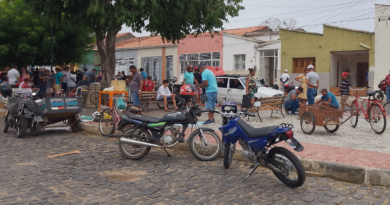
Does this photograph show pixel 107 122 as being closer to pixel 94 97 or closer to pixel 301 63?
pixel 94 97

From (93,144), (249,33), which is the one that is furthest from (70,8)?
(249,33)

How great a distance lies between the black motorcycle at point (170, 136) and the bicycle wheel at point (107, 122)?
8.98 feet

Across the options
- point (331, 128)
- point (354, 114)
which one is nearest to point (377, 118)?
point (354, 114)

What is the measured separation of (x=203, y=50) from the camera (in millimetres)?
32812

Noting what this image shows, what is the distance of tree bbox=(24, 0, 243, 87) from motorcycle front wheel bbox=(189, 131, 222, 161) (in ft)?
24.5

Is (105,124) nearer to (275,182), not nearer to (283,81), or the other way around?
(275,182)

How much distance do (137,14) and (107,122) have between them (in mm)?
5111

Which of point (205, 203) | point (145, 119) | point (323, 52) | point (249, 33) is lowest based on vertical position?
point (205, 203)

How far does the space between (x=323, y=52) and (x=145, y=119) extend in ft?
67.3

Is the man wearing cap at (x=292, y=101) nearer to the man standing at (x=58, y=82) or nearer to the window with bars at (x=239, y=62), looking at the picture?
the man standing at (x=58, y=82)

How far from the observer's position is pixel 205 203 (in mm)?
4832

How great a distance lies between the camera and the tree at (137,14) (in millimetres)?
→ 13781

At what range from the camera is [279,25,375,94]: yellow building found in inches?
931

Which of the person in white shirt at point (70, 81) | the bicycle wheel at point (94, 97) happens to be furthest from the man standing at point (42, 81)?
the bicycle wheel at point (94, 97)
